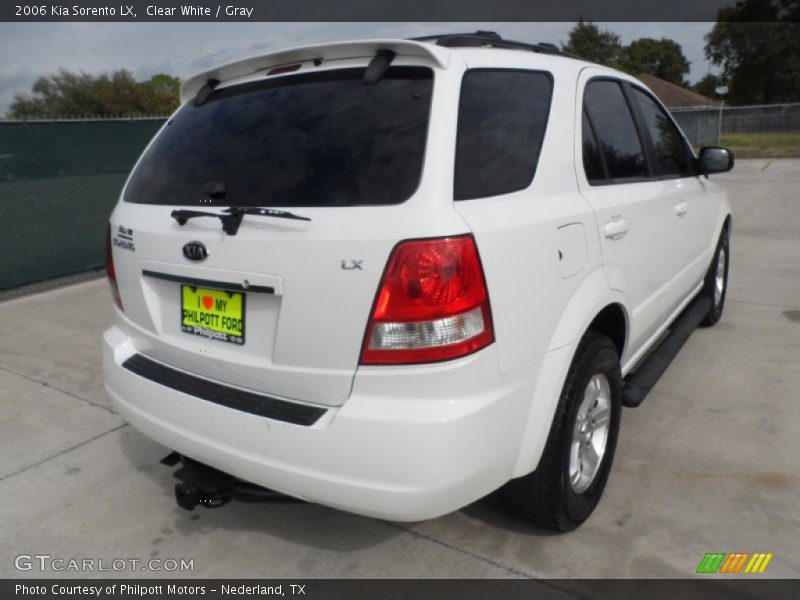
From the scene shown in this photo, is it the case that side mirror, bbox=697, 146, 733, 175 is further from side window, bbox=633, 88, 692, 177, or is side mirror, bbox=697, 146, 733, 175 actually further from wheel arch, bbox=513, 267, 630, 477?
wheel arch, bbox=513, 267, 630, 477

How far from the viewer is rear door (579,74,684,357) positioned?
275cm

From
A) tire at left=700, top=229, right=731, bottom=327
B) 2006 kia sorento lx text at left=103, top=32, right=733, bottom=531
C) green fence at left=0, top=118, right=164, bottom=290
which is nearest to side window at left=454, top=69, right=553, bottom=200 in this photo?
2006 kia sorento lx text at left=103, top=32, right=733, bottom=531

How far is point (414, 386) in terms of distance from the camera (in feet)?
6.41

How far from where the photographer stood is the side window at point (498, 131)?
213 centimetres

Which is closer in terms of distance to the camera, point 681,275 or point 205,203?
point 205,203

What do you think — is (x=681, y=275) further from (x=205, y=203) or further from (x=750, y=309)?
(x=205, y=203)

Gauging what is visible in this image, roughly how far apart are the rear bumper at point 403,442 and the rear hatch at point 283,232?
0.11 meters

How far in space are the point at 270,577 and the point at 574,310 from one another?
4.78ft

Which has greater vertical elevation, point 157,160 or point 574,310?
point 157,160

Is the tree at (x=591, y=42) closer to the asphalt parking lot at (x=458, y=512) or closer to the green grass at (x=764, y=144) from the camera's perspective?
the green grass at (x=764, y=144)

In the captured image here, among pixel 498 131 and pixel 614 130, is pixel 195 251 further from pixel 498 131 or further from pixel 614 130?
pixel 614 130

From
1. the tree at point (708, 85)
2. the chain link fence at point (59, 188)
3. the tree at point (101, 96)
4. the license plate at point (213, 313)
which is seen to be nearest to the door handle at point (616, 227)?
the license plate at point (213, 313)

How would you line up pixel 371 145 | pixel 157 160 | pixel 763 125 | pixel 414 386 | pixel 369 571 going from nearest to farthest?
pixel 414 386 < pixel 371 145 < pixel 369 571 < pixel 157 160 < pixel 763 125

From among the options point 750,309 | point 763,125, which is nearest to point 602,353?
point 750,309
